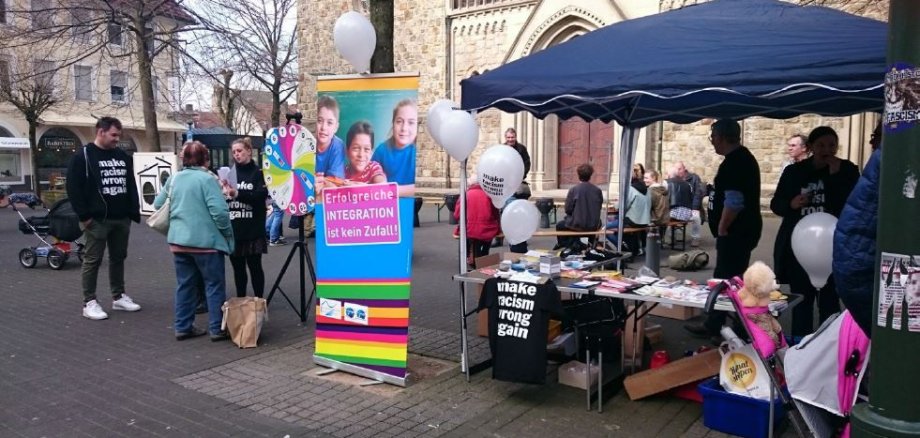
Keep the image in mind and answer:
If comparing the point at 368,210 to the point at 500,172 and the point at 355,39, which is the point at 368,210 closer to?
the point at 500,172

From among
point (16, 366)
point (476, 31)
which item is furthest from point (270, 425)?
point (476, 31)

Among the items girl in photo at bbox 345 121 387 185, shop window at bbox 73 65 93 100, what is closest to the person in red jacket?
girl in photo at bbox 345 121 387 185

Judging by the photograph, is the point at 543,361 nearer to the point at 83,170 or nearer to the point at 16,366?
the point at 16,366

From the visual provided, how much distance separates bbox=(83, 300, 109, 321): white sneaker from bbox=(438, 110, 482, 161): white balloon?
422 centimetres

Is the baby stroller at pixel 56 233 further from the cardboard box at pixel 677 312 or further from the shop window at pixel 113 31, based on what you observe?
the cardboard box at pixel 677 312

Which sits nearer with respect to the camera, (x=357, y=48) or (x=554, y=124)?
(x=357, y=48)

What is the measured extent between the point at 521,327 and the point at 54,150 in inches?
1490

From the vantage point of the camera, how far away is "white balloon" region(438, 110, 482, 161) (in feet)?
16.5

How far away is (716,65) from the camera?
4492 millimetres

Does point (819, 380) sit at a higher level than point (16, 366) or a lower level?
higher

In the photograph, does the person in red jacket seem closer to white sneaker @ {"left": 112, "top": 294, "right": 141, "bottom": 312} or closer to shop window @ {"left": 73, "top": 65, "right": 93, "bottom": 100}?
white sneaker @ {"left": 112, "top": 294, "right": 141, "bottom": 312}

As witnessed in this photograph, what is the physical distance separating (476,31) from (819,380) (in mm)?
18639

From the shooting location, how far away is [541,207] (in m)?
14.2

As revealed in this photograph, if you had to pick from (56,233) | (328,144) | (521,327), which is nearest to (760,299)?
(521,327)
